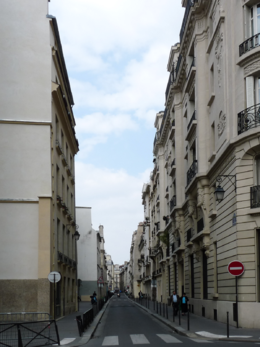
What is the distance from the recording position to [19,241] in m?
25.0

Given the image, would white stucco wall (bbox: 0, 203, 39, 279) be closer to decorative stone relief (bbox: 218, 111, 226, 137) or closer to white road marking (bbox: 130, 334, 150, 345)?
white road marking (bbox: 130, 334, 150, 345)

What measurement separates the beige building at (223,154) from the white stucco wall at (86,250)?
105 ft

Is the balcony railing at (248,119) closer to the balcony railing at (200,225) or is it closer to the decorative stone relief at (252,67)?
the decorative stone relief at (252,67)

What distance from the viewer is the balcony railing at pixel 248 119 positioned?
20.0 m

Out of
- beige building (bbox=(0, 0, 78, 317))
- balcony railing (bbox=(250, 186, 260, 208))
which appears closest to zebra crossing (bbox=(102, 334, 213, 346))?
balcony railing (bbox=(250, 186, 260, 208))

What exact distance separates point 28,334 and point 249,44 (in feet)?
47.2

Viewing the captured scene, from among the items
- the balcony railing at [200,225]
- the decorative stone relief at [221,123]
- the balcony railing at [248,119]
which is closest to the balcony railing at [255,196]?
the balcony railing at [248,119]

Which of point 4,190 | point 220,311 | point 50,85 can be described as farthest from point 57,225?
point 220,311

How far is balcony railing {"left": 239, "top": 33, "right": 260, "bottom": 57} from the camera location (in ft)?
67.7

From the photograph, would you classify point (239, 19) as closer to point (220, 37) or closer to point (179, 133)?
point (220, 37)

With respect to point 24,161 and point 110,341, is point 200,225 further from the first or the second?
point 110,341

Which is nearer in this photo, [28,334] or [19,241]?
[28,334]

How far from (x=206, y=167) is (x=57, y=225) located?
9.72 metres

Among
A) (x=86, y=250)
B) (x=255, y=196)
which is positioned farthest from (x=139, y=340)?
(x=86, y=250)
